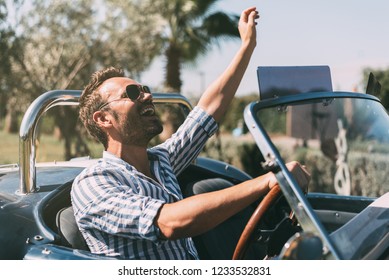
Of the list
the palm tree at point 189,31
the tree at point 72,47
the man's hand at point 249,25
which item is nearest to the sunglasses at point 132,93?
the man's hand at point 249,25

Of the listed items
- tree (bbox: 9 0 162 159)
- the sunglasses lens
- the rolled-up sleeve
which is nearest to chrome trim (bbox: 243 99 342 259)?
the sunglasses lens

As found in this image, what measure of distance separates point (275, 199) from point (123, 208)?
0.53 m

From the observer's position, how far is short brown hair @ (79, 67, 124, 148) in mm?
2338

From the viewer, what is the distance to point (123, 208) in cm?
187

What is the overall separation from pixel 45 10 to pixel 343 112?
43.6ft

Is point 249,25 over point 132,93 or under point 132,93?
over

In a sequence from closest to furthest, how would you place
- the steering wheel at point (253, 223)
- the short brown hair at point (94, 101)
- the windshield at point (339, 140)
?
1. the steering wheel at point (253, 223)
2. the windshield at point (339, 140)
3. the short brown hair at point (94, 101)

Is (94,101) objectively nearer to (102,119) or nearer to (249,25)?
(102,119)

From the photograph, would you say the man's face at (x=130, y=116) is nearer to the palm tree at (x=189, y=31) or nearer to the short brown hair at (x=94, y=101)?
the short brown hair at (x=94, y=101)

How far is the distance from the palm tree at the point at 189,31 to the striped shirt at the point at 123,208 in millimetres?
8749

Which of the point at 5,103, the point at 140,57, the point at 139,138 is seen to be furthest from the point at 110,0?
the point at 139,138

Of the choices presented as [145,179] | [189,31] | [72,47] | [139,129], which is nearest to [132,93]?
[139,129]

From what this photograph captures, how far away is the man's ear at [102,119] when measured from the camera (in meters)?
2.29
